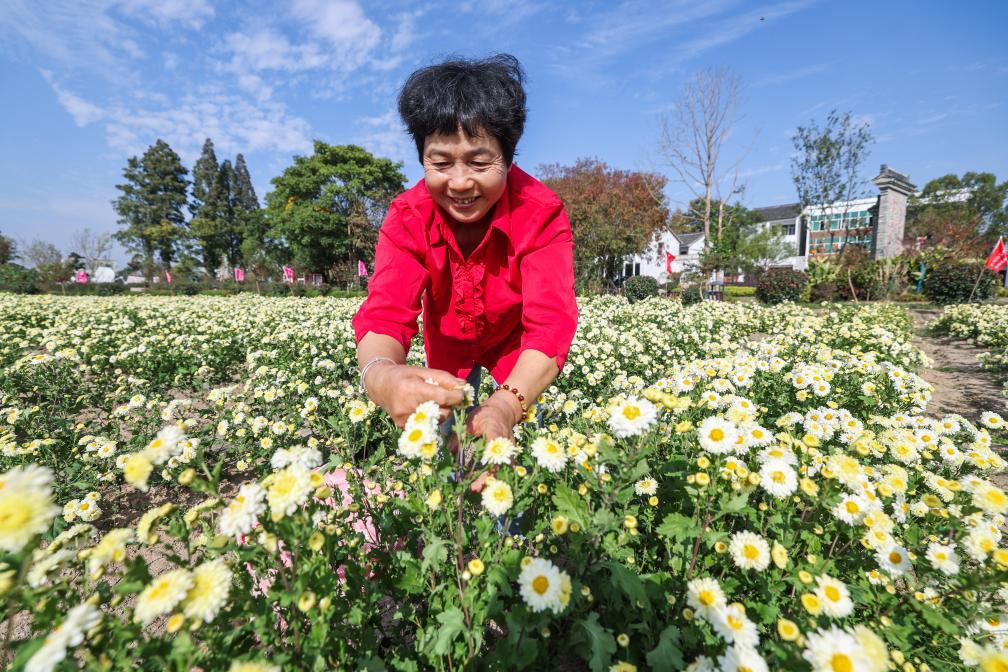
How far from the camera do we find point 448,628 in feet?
3.87

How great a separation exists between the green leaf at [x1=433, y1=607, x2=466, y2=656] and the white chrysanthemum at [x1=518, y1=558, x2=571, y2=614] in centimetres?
20

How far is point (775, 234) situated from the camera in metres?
48.8

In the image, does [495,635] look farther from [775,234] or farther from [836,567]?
[775,234]

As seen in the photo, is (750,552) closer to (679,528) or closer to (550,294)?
(679,528)

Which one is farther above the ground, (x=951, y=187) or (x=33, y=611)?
(x=951, y=187)

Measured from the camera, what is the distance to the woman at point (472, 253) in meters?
1.52

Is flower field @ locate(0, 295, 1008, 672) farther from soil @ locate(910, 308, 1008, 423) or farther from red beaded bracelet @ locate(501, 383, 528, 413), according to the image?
soil @ locate(910, 308, 1008, 423)

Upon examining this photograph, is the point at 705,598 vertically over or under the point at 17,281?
under

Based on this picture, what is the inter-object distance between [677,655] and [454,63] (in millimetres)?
2255

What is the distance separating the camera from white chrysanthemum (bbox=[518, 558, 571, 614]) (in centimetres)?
111

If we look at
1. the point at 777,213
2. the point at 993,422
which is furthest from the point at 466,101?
the point at 777,213

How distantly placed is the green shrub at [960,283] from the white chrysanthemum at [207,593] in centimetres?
2176

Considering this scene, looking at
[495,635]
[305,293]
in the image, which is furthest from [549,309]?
[305,293]

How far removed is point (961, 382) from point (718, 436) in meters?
6.83
